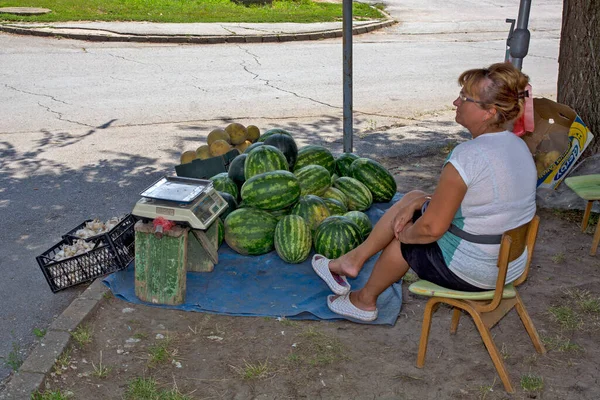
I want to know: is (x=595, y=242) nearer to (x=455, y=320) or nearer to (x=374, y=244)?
(x=455, y=320)

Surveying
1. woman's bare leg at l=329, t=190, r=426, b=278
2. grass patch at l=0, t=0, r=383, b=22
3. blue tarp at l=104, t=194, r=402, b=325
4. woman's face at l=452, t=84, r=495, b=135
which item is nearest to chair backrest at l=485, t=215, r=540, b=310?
woman's face at l=452, t=84, r=495, b=135

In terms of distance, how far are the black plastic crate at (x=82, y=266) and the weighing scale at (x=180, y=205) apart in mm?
574

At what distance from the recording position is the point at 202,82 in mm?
11398

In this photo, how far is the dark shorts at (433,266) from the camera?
12.3ft

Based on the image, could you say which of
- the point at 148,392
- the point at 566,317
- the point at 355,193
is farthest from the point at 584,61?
the point at 148,392

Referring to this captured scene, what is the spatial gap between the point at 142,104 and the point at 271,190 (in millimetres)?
5402

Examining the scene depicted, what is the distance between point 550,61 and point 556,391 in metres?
11.2

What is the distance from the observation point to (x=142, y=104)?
10.1 metres

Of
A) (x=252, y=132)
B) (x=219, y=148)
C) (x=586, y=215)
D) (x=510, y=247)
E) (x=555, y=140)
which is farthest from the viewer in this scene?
(x=252, y=132)

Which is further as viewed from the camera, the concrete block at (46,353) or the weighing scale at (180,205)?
the weighing scale at (180,205)

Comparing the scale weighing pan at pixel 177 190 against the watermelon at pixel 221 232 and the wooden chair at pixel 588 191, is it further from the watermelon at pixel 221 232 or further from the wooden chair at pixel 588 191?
the wooden chair at pixel 588 191

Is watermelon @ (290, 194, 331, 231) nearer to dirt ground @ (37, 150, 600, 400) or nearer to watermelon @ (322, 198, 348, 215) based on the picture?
watermelon @ (322, 198, 348, 215)

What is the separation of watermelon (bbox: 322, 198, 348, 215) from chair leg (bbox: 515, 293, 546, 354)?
1.84m

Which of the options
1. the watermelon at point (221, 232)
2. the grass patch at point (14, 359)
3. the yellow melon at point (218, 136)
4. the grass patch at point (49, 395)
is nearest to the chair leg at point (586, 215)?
the watermelon at point (221, 232)
